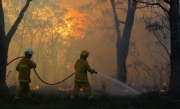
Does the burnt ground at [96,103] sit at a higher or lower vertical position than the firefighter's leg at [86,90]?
lower

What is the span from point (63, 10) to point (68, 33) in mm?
6829

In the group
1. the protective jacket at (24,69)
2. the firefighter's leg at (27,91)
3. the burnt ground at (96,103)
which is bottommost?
the burnt ground at (96,103)

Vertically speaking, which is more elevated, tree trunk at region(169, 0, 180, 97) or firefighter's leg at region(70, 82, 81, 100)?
tree trunk at region(169, 0, 180, 97)

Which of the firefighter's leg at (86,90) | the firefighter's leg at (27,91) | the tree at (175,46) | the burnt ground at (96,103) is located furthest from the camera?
the tree at (175,46)

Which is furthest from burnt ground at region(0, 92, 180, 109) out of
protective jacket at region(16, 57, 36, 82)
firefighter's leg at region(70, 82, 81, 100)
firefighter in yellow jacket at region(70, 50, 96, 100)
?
protective jacket at region(16, 57, 36, 82)

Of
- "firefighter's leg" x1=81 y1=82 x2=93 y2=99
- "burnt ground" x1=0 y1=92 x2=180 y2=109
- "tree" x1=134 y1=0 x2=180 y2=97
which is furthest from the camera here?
"tree" x1=134 y1=0 x2=180 y2=97

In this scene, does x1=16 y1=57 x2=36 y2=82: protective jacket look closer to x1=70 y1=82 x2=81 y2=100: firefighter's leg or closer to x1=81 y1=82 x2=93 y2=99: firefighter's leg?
x1=70 y1=82 x2=81 y2=100: firefighter's leg

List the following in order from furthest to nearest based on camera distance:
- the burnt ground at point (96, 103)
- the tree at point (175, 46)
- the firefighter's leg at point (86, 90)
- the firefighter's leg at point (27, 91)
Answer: the tree at point (175, 46) < the firefighter's leg at point (27, 91) < the firefighter's leg at point (86, 90) < the burnt ground at point (96, 103)

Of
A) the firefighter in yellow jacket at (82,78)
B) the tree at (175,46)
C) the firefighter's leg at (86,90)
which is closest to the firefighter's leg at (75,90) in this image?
the firefighter in yellow jacket at (82,78)

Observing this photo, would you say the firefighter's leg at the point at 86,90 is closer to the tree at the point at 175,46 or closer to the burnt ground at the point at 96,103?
the burnt ground at the point at 96,103

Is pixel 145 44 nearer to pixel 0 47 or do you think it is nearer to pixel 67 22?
pixel 67 22

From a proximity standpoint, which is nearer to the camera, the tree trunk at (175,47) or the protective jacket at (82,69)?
the protective jacket at (82,69)

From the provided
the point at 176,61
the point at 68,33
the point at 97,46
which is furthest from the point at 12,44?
the point at 176,61

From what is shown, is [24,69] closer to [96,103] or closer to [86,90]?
[86,90]
